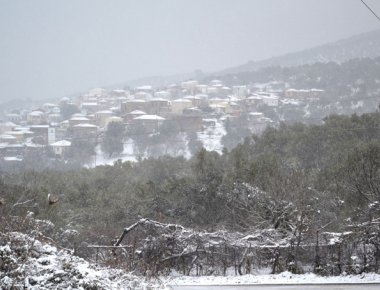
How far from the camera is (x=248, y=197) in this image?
1775cm

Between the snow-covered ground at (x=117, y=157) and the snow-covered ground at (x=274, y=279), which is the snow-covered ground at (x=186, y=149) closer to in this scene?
the snow-covered ground at (x=117, y=157)

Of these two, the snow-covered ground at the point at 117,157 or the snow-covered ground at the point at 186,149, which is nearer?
the snow-covered ground at the point at 117,157

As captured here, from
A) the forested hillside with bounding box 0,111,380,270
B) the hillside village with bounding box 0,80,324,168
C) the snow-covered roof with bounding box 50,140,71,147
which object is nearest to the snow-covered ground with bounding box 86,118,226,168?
the hillside village with bounding box 0,80,324,168

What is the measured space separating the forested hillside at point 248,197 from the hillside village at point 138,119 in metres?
28.3

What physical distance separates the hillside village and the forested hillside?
28333 mm

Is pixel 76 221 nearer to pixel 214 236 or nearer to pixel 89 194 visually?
pixel 89 194

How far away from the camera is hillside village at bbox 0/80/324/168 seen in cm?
6391

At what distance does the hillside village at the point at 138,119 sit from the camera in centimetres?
6391

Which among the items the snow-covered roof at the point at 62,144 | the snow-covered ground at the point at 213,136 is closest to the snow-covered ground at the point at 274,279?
the snow-covered ground at the point at 213,136

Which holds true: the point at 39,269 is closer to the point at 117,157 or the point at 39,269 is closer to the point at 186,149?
the point at 117,157

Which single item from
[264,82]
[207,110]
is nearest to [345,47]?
[264,82]

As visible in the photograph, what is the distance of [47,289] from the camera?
6844 millimetres

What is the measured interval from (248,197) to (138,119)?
69039mm

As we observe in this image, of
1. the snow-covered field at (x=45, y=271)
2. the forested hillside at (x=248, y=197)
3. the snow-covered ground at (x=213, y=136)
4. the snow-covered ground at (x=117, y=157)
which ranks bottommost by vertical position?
the snow-covered ground at (x=117, y=157)
